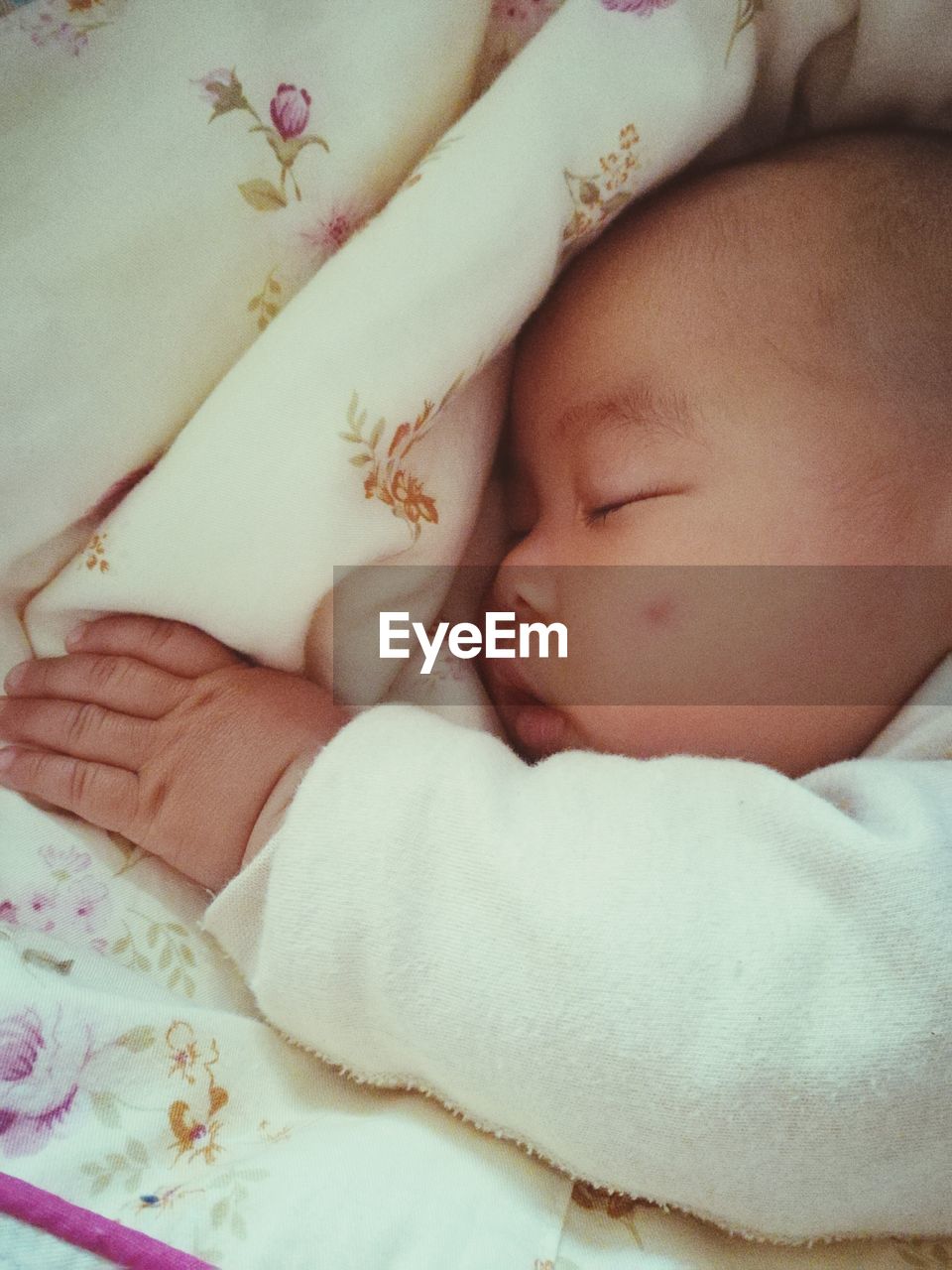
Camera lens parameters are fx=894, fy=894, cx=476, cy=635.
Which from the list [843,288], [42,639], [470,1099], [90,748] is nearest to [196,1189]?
[470,1099]

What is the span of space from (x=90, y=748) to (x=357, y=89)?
19.7 inches

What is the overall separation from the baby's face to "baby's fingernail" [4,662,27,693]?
39cm

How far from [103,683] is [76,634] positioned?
2.0 inches

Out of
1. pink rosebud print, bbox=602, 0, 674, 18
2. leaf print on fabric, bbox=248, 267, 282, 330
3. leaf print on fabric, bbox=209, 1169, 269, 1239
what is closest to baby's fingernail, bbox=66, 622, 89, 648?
leaf print on fabric, bbox=248, 267, 282, 330

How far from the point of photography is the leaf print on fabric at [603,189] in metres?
0.65

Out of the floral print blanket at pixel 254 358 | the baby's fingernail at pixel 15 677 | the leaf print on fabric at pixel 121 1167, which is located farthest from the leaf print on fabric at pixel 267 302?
the leaf print on fabric at pixel 121 1167

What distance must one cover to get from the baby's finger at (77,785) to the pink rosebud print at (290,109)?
460mm

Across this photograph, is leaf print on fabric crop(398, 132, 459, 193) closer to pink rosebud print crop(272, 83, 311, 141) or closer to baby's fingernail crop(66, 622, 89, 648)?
pink rosebud print crop(272, 83, 311, 141)

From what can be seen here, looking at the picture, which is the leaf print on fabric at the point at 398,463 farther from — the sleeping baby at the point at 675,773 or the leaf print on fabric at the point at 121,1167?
the leaf print on fabric at the point at 121,1167

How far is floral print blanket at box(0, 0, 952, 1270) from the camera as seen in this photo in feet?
1.69

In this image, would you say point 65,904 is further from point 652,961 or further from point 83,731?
point 652,961

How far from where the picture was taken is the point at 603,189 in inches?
25.9

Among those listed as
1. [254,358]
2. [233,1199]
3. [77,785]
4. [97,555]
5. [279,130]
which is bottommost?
[233,1199]
